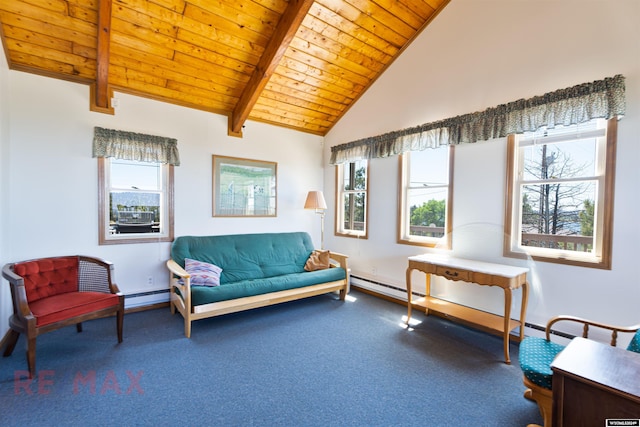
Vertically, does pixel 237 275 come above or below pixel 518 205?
below

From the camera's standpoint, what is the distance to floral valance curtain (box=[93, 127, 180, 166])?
3.13 metres

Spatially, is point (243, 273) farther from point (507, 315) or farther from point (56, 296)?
point (507, 315)

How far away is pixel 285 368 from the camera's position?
2256 mm

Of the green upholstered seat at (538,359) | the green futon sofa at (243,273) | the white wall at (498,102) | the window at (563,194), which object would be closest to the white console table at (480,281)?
the white wall at (498,102)

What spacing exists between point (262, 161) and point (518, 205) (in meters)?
3.31

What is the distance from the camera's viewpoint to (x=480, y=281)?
2529 mm

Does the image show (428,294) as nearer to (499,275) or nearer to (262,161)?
(499,275)

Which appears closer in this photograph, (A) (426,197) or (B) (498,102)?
(B) (498,102)

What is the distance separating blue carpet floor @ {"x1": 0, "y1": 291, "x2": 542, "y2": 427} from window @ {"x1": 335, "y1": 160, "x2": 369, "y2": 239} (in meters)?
1.73

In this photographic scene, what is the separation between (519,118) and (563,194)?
2.60ft

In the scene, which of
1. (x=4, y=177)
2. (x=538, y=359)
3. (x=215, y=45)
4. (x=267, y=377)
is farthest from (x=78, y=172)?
(x=538, y=359)

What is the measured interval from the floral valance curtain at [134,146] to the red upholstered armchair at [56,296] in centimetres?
120

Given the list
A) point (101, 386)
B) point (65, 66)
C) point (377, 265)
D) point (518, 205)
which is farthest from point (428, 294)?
point (65, 66)

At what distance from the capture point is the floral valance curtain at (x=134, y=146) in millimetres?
3131
